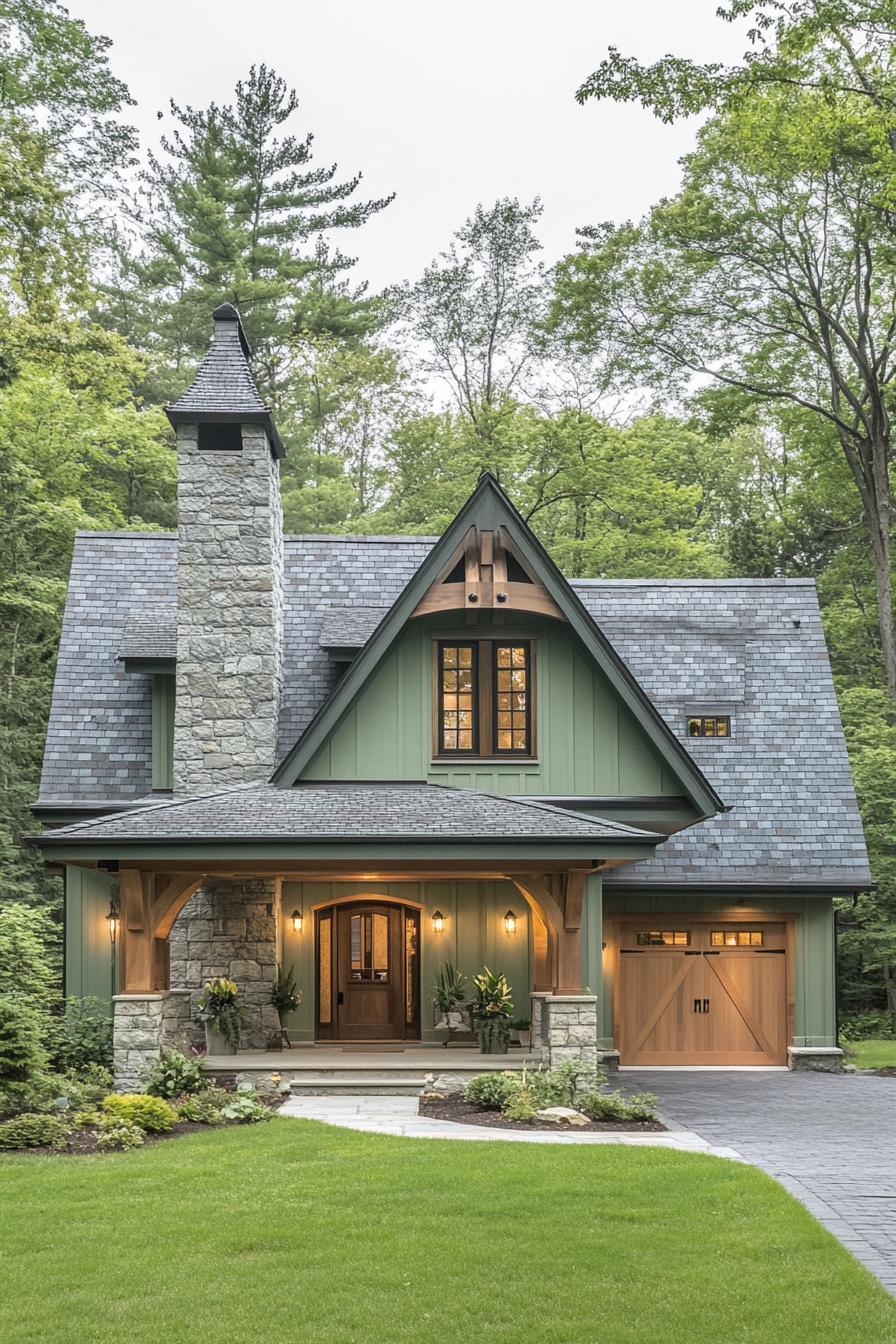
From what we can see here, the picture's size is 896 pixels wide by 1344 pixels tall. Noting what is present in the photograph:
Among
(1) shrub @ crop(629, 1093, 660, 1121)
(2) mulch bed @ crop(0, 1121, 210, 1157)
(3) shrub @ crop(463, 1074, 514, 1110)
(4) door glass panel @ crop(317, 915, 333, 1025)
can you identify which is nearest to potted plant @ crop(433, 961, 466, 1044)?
(4) door glass panel @ crop(317, 915, 333, 1025)

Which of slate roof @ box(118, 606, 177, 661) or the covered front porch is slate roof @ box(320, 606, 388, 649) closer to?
slate roof @ box(118, 606, 177, 661)

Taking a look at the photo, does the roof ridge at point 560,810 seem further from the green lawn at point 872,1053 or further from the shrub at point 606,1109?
the green lawn at point 872,1053

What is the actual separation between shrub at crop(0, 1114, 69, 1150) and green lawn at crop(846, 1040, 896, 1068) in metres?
11.7

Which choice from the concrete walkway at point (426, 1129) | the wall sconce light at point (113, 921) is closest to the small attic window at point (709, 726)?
the concrete walkway at point (426, 1129)

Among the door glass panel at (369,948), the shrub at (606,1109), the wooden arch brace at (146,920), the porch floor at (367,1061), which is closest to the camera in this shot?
the shrub at (606,1109)

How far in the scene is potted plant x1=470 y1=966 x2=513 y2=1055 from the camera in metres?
15.7

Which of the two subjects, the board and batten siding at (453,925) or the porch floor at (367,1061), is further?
the board and batten siding at (453,925)

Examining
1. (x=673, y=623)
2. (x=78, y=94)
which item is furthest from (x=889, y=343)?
(x=78, y=94)

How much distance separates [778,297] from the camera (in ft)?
88.0

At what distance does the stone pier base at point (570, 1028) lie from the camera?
13883mm

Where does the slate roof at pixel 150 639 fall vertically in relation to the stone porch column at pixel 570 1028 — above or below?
above

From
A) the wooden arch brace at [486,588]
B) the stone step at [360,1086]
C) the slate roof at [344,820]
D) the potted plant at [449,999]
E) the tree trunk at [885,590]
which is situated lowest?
the stone step at [360,1086]

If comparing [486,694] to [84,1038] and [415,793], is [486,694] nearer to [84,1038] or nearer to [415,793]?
[415,793]

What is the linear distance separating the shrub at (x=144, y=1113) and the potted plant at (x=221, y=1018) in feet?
11.1
